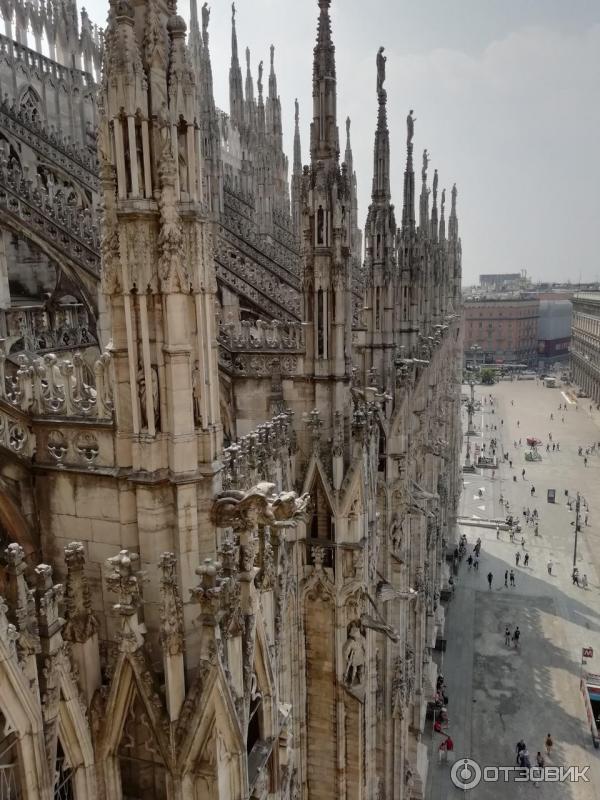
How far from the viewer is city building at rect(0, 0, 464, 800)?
18.7 ft

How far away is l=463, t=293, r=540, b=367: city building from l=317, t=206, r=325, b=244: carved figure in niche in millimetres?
117373

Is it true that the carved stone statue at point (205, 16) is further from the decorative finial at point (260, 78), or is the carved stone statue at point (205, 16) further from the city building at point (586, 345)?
the city building at point (586, 345)

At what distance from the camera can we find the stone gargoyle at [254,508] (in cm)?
613

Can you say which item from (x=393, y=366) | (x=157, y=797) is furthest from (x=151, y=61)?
(x=393, y=366)

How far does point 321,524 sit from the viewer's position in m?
11.8

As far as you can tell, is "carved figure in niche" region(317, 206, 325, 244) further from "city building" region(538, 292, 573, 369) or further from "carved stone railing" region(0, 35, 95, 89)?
"city building" region(538, 292, 573, 369)

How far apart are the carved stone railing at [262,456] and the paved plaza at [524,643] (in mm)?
15722

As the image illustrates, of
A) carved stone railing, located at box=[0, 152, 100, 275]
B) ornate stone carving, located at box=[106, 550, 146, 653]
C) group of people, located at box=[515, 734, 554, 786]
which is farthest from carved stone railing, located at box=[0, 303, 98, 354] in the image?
group of people, located at box=[515, 734, 554, 786]

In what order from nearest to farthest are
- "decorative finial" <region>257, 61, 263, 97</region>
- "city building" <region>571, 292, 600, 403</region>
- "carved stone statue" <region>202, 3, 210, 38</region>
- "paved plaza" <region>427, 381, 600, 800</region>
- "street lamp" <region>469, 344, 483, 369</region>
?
"paved plaza" <region>427, 381, 600, 800</region>
"carved stone statue" <region>202, 3, 210, 38</region>
"decorative finial" <region>257, 61, 263, 97</region>
"city building" <region>571, 292, 600, 403</region>
"street lamp" <region>469, 344, 483, 369</region>

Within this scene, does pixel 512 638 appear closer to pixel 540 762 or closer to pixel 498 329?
pixel 540 762

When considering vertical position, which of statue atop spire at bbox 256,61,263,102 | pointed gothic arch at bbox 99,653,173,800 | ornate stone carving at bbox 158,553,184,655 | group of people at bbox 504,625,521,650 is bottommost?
group of people at bbox 504,625,521,650

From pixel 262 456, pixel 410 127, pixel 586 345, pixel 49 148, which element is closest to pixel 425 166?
pixel 410 127

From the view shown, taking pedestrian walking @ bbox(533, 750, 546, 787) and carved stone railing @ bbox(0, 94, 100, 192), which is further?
carved stone railing @ bbox(0, 94, 100, 192)

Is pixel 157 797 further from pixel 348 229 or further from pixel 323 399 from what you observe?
pixel 348 229
